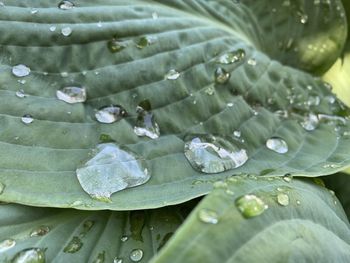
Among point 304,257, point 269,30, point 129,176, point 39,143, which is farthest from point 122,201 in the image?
point 269,30

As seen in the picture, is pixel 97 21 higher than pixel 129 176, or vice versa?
pixel 97 21

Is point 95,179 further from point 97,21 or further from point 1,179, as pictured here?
point 97,21

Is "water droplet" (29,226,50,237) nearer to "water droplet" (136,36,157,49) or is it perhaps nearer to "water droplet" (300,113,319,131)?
"water droplet" (136,36,157,49)

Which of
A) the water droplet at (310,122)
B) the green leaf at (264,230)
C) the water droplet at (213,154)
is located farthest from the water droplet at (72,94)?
the water droplet at (310,122)

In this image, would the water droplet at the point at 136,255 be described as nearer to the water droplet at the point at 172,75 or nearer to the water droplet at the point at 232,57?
the water droplet at the point at 172,75

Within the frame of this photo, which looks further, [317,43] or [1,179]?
[317,43]

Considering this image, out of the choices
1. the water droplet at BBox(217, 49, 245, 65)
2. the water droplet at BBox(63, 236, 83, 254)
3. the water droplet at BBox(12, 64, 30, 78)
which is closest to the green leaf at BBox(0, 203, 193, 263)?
the water droplet at BBox(63, 236, 83, 254)
